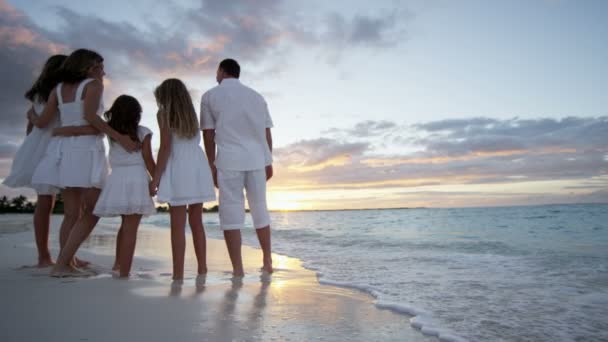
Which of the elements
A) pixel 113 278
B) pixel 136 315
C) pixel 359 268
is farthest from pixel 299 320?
pixel 359 268

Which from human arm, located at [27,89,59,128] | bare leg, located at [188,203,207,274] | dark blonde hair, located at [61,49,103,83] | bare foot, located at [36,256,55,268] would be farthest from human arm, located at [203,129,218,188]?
bare foot, located at [36,256,55,268]

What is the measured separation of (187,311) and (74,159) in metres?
2.13

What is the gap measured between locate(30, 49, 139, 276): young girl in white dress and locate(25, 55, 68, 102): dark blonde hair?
26cm

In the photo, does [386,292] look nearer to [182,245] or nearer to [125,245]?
[182,245]

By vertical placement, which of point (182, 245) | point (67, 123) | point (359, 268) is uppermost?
point (67, 123)

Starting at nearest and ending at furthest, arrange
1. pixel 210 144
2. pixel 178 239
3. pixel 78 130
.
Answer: pixel 178 239
pixel 78 130
pixel 210 144

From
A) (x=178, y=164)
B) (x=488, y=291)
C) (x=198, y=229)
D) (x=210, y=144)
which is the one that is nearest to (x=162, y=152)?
(x=178, y=164)

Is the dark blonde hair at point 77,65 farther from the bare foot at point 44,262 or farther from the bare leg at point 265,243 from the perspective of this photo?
the bare leg at point 265,243

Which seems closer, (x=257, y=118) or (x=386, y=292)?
(x=386, y=292)

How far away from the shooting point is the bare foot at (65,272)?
11.6 feet

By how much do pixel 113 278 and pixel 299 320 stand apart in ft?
6.51

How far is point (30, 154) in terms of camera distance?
420 centimetres

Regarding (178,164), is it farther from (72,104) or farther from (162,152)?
(72,104)

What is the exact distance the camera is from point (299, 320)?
7.73 feet
